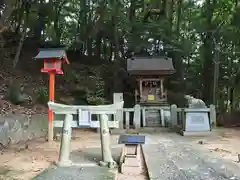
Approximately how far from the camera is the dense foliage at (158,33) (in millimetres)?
12291

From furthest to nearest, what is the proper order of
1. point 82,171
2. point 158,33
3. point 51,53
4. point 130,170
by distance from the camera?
point 158,33, point 51,53, point 130,170, point 82,171

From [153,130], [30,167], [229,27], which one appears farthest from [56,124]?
[229,27]

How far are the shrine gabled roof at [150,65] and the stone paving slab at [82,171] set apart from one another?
5.72 metres

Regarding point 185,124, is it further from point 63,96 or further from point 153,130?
point 63,96

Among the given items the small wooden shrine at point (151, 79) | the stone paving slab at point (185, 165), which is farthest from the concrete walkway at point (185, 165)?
the small wooden shrine at point (151, 79)

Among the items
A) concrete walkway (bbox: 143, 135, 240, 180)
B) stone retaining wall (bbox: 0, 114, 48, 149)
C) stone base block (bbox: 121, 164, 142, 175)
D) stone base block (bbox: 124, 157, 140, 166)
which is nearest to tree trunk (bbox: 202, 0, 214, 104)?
concrete walkway (bbox: 143, 135, 240, 180)

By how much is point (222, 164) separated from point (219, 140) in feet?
10.00

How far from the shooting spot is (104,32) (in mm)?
13820

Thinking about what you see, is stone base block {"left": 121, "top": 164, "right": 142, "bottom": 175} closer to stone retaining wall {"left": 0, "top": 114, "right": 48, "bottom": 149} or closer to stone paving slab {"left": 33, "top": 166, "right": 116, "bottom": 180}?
stone paving slab {"left": 33, "top": 166, "right": 116, "bottom": 180}

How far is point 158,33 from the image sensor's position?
39.3ft

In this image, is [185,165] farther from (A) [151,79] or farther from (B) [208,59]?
(B) [208,59]

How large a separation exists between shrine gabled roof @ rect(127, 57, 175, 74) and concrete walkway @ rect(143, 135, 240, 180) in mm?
4783

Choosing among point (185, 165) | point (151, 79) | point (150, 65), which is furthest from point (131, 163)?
point (150, 65)

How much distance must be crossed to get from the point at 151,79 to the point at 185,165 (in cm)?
653
